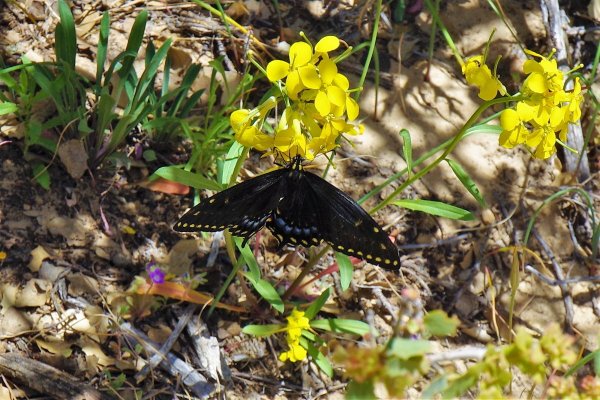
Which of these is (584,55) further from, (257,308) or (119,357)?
(119,357)

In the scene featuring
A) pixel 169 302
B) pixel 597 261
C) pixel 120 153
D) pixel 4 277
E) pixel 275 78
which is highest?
pixel 275 78

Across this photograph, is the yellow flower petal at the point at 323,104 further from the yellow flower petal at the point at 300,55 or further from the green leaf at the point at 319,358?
the green leaf at the point at 319,358

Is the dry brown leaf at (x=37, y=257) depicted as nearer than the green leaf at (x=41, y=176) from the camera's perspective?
Yes

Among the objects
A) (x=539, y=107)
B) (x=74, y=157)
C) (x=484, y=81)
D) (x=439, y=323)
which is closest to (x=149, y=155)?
(x=74, y=157)

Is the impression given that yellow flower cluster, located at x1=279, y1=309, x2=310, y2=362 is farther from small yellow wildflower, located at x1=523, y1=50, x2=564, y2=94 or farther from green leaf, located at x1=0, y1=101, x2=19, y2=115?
green leaf, located at x1=0, y1=101, x2=19, y2=115

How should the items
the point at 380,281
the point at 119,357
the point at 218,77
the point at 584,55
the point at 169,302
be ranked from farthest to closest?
the point at 584,55 → the point at 218,77 → the point at 380,281 → the point at 169,302 → the point at 119,357

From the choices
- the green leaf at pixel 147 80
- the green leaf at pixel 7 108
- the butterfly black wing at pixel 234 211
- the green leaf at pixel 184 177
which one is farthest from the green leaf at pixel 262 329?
the green leaf at pixel 7 108

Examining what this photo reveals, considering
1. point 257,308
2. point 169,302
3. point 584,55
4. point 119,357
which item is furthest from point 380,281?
point 584,55
